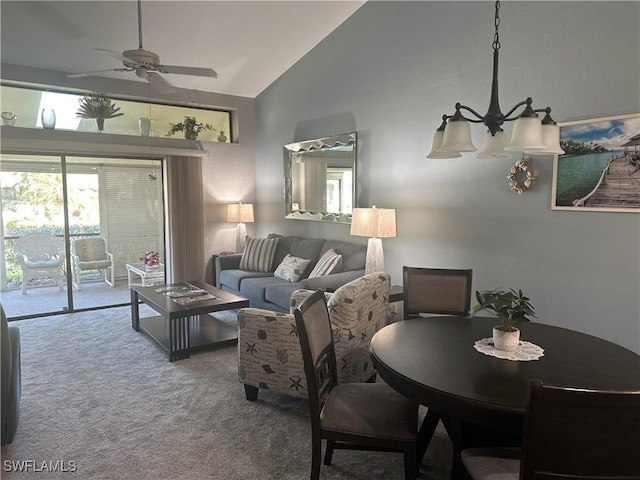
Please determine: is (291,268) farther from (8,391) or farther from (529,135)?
(529,135)

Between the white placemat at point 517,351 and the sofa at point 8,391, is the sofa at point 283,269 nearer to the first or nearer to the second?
the white placemat at point 517,351

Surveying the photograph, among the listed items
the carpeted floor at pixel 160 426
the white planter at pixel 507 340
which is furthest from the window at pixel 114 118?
the white planter at pixel 507 340

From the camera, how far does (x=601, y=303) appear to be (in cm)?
287

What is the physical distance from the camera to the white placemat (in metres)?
1.85

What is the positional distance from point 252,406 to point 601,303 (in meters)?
2.50

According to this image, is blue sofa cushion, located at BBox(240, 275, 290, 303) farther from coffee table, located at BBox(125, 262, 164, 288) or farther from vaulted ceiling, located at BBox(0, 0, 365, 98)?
vaulted ceiling, located at BBox(0, 0, 365, 98)

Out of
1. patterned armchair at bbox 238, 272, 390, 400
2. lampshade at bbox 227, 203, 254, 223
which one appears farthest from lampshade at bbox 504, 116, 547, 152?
lampshade at bbox 227, 203, 254, 223

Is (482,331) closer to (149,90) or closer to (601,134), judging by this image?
(601,134)

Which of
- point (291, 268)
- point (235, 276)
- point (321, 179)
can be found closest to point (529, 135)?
point (291, 268)

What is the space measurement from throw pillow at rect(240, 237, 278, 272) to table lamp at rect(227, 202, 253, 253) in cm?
58

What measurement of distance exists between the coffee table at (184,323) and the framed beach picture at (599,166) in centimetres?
286

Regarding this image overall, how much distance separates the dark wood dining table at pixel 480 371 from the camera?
151 centimetres

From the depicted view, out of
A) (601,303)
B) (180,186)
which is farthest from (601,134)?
(180,186)

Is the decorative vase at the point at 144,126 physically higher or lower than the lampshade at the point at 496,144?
higher
